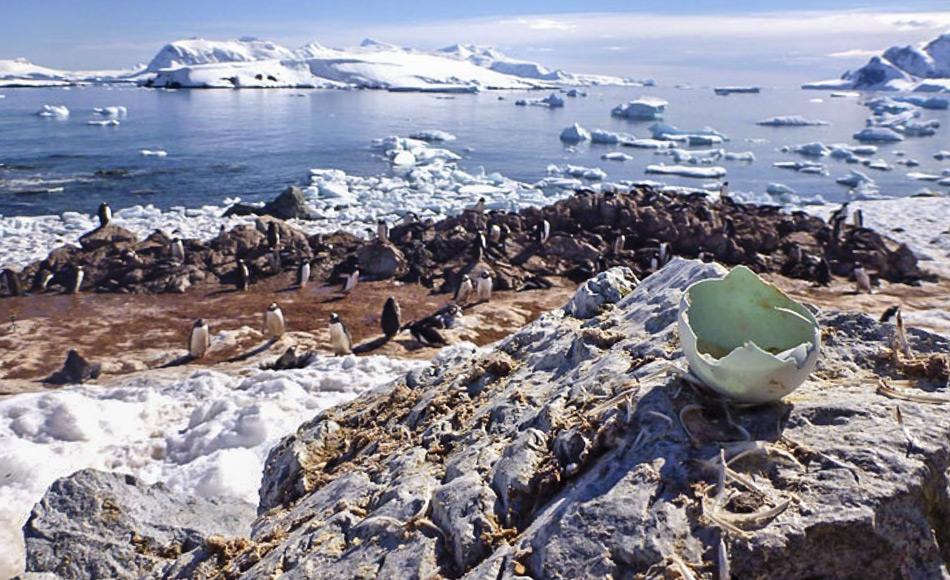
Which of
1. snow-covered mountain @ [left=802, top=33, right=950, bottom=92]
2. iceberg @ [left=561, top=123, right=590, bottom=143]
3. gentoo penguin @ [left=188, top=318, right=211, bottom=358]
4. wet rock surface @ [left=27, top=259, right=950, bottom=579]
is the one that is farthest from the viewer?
snow-covered mountain @ [left=802, top=33, right=950, bottom=92]

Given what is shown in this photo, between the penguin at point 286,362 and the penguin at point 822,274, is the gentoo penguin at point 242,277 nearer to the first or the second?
the penguin at point 286,362

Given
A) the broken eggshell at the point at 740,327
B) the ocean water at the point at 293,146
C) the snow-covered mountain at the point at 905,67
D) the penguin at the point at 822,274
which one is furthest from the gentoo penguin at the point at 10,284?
the snow-covered mountain at the point at 905,67

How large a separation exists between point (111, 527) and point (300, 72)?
130 metres

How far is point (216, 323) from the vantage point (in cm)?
1255

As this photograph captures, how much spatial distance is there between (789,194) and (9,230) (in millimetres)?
29644

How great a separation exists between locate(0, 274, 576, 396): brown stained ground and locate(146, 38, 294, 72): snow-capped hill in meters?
138

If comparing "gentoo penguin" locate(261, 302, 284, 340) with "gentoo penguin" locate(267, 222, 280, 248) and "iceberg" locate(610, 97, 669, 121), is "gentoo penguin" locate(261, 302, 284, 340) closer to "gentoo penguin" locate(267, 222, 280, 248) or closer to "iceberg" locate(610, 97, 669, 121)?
"gentoo penguin" locate(267, 222, 280, 248)

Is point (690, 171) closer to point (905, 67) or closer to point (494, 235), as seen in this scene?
point (494, 235)

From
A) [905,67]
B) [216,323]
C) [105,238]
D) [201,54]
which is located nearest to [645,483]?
[216,323]

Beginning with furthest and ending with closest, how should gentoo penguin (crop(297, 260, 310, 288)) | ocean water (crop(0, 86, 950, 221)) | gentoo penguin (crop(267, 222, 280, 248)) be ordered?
1. ocean water (crop(0, 86, 950, 221))
2. gentoo penguin (crop(267, 222, 280, 248))
3. gentoo penguin (crop(297, 260, 310, 288))

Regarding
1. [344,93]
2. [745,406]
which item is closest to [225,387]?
[745,406]

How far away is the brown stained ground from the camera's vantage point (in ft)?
35.4

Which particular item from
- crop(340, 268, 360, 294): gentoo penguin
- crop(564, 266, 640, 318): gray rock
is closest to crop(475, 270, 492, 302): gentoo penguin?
crop(340, 268, 360, 294): gentoo penguin

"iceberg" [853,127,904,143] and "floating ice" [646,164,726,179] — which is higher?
"iceberg" [853,127,904,143]
